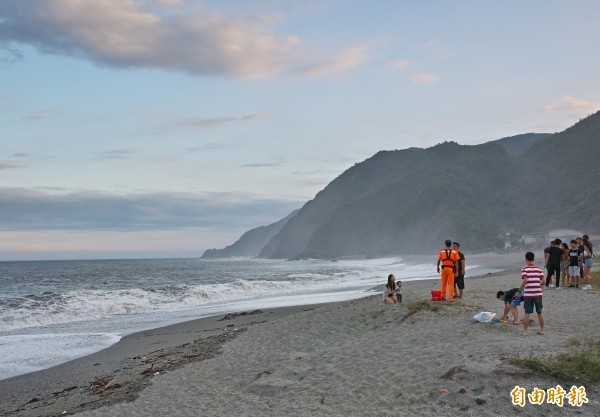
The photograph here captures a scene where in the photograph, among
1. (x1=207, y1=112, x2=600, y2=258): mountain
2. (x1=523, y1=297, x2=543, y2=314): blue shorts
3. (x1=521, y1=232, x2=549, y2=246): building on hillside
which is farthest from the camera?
(x1=207, y1=112, x2=600, y2=258): mountain

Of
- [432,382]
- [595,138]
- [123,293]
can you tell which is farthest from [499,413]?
[595,138]

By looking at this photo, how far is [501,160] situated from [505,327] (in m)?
147

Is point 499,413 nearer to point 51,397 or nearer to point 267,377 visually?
point 267,377

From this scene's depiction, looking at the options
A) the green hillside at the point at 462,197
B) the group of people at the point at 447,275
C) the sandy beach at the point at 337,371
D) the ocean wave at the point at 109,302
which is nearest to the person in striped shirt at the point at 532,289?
the sandy beach at the point at 337,371

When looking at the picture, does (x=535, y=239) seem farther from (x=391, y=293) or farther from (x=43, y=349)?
(x=43, y=349)

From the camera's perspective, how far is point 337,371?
907 centimetres

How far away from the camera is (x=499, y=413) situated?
661 centimetres

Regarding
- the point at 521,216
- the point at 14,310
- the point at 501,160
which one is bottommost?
the point at 14,310

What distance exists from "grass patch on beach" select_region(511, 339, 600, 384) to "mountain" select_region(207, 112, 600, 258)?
3682 inches

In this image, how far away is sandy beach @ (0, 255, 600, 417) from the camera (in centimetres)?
732

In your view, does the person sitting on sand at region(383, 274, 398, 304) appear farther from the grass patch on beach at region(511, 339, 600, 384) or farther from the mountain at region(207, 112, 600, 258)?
the mountain at region(207, 112, 600, 258)

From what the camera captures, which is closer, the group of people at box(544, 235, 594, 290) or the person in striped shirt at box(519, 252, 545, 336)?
the person in striped shirt at box(519, 252, 545, 336)

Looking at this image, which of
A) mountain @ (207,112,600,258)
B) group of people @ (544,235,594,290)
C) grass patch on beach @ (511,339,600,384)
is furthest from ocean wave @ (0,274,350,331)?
mountain @ (207,112,600,258)

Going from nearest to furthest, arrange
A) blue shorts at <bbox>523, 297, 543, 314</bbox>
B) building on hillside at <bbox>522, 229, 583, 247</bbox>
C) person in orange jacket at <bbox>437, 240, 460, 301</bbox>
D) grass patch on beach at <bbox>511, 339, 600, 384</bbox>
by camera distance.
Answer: grass patch on beach at <bbox>511, 339, 600, 384</bbox> → blue shorts at <bbox>523, 297, 543, 314</bbox> → person in orange jacket at <bbox>437, 240, 460, 301</bbox> → building on hillside at <bbox>522, 229, 583, 247</bbox>
